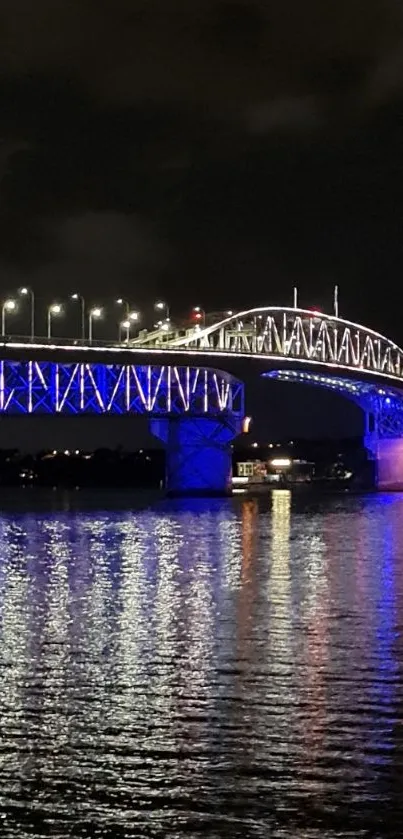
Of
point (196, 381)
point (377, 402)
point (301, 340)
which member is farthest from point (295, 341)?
point (196, 381)

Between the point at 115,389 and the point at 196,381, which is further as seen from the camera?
the point at 196,381

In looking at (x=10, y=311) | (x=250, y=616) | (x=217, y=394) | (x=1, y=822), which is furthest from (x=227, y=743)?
(x=217, y=394)

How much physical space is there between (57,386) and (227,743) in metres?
103

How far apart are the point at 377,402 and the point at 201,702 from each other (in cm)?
14893

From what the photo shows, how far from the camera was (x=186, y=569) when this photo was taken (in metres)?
43.0

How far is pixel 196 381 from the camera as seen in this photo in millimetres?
132625

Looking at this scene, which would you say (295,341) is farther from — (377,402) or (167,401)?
(167,401)

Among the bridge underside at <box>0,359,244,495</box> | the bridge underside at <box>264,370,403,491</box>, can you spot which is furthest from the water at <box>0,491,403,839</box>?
the bridge underside at <box>264,370,403,491</box>

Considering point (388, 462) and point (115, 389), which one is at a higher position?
point (115, 389)

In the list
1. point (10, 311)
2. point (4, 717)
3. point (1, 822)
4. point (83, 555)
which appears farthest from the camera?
point (10, 311)

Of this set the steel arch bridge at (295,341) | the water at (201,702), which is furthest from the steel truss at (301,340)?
the water at (201,702)

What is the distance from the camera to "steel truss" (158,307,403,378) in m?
145

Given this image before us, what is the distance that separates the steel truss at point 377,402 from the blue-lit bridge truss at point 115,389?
26.1 m

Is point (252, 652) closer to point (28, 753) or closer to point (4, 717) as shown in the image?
point (4, 717)
